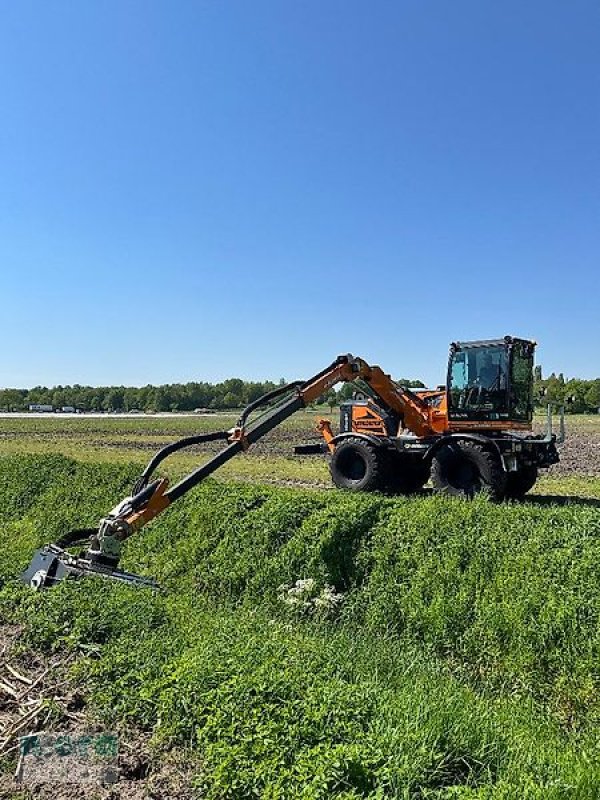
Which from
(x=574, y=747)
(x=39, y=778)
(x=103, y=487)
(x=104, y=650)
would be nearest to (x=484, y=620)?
(x=574, y=747)

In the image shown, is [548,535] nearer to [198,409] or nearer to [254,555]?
[254,555]

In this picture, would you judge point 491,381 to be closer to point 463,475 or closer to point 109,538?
point 463,475

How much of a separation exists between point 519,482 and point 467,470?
5.89 feet

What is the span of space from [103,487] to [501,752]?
1062 centimetres

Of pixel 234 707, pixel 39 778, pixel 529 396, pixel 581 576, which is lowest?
pixel 39 778

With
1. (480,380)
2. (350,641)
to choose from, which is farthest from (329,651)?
(480,380)

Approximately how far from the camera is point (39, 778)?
4.79 metres

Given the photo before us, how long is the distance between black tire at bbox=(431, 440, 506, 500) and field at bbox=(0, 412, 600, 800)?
1.91m

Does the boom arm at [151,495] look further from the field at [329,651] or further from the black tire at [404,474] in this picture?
the black tire at [404,474]

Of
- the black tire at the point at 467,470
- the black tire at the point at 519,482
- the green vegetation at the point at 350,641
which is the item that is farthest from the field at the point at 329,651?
the black tire at the point at 519,482

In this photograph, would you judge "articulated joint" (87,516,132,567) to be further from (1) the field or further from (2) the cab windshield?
(2) the cab windshield

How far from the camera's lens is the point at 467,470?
1170 centimetres

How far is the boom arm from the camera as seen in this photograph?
8711 millimetres

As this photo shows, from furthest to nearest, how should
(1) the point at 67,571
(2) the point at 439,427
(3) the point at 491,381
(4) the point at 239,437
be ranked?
(2) the point at 439,427 → (3) the point at 491,381 → (4) the point at 239,437 → (1) the point at 67,571
